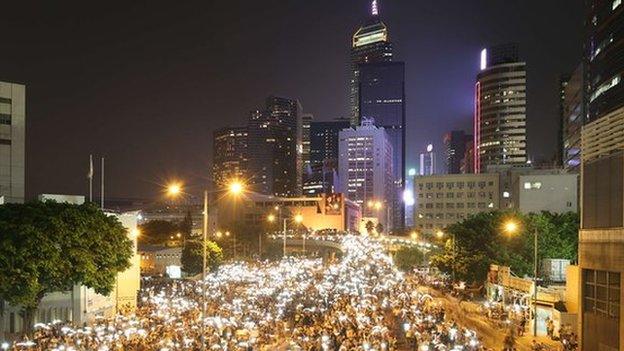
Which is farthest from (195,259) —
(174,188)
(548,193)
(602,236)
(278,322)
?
(548,193)

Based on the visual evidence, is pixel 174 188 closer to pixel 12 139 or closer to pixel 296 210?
pixel 12 139

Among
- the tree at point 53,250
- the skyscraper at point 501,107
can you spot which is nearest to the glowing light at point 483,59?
the skyscraper at point 501,107

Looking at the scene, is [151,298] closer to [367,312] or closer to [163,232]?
[367,312]

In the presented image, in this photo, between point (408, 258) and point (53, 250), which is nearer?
point (53, 250)

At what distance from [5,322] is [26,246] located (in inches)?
236

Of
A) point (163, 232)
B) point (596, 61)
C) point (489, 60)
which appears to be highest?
point (489, 60)

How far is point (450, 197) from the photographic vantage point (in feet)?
403

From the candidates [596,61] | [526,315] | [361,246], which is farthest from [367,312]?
[596,61]

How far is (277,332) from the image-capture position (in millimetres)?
28719

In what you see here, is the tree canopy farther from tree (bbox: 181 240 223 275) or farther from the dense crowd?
tree (bbox: 181 240 223 275)

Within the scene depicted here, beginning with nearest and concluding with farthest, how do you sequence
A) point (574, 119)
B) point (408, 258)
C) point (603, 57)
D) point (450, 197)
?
point (603, 57), point (408, 258), point (574, 119), point (450, 197)

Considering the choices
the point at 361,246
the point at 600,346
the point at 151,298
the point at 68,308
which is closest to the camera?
the point at 600,346

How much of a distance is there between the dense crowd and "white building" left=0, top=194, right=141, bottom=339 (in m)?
1.43

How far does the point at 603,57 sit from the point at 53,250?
65.3 meters
